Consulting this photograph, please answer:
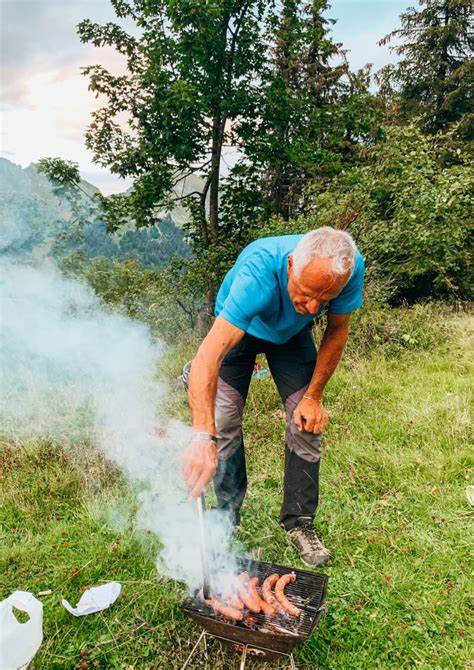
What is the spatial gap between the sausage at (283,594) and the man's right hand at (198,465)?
0.63m

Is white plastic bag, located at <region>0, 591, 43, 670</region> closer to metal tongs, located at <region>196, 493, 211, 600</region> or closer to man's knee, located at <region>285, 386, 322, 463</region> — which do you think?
metal tongs, located at <region>196, 493, 211, 600</region>

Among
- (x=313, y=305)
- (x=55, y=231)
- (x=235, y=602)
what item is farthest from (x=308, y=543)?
(x=55, y=231)

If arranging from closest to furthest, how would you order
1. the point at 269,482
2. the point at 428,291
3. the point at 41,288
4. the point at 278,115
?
the point at 269,482 → the point at 41,288 → the point at 278,115 → the point at 428,291

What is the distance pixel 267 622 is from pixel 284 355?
133 centimetres

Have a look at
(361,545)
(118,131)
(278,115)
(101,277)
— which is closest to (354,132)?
(278,115)

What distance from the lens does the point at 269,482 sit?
11.6 feet

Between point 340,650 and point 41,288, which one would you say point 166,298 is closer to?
point 41,288

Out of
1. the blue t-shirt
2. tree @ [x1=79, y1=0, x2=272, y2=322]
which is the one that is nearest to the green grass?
the blue t-shirt

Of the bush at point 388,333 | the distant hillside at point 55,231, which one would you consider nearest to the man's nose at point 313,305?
the bush at point 388,333

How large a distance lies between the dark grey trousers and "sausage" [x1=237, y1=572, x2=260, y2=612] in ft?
2.41

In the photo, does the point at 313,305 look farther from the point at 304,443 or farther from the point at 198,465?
the point at 304,443

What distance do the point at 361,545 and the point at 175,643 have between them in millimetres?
1220

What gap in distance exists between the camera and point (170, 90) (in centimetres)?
626

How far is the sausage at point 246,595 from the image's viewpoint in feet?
6.64
